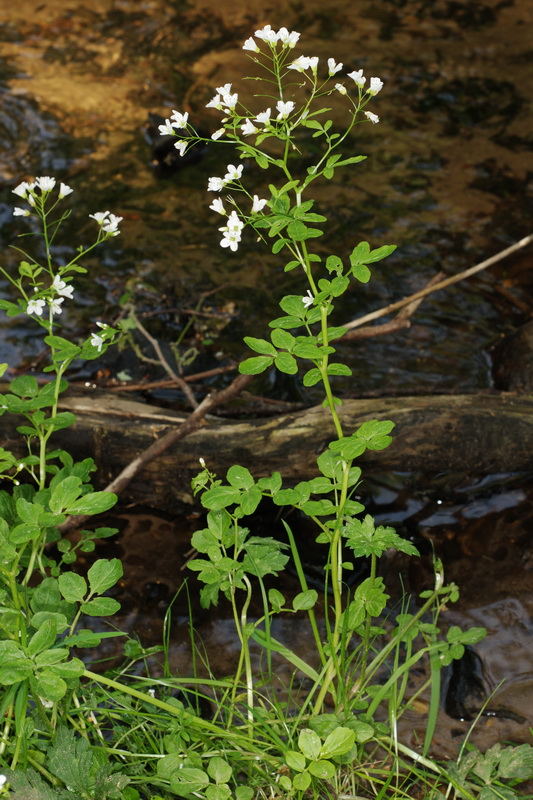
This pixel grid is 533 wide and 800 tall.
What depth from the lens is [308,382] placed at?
6.58 feet

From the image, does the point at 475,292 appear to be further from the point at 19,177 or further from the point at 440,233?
the point at 19,177

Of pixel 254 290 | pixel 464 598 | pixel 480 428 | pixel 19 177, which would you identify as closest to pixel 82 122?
pixel 19 177

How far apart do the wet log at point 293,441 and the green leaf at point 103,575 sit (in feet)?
3.68

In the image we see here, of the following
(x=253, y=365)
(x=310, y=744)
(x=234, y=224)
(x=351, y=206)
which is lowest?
(x=310, y=744)

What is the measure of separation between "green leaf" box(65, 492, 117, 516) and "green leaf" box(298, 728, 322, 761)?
707 millimetres

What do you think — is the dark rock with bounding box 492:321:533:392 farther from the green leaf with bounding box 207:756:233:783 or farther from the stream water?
the green leaf with bounding box 207:756:233:783

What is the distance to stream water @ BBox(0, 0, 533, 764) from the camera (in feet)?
10.5

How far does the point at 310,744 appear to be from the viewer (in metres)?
1.85

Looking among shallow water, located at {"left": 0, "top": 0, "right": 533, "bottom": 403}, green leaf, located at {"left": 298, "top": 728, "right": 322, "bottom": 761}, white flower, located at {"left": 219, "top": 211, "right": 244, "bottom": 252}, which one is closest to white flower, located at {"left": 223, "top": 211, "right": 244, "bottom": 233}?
white flower, located at {"left": 219, "top": 211, "right": 244, "bottom": 252}

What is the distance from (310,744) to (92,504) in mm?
762

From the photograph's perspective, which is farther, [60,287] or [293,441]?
[293,441]

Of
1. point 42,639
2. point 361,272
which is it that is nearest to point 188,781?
point 42,639

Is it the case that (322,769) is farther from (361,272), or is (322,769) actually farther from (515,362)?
(515,362)

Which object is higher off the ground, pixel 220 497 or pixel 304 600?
pixel 220 497
